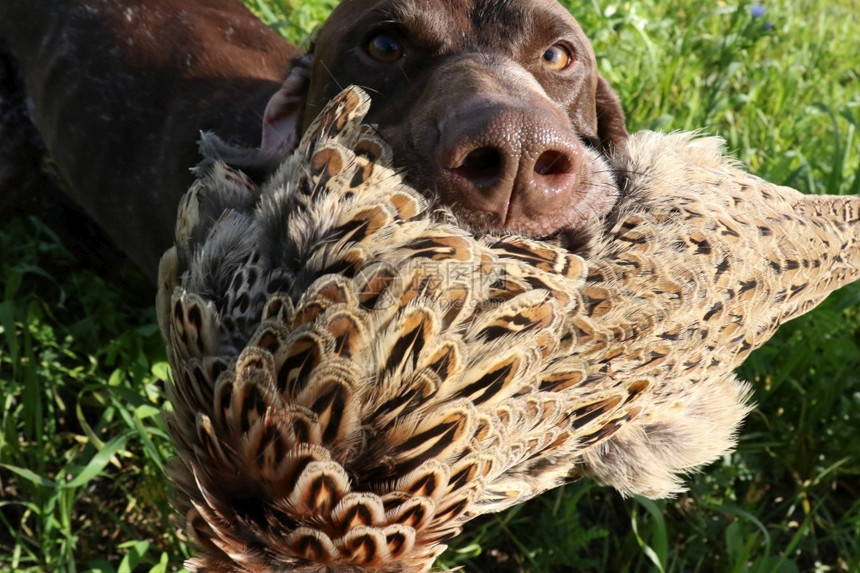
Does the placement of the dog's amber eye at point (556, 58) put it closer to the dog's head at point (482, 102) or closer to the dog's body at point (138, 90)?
the dog's head at point (482, 102)

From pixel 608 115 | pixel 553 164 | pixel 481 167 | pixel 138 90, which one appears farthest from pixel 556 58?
pixel 138 90

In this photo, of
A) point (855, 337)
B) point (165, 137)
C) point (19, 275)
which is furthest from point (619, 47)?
point (19, 275)

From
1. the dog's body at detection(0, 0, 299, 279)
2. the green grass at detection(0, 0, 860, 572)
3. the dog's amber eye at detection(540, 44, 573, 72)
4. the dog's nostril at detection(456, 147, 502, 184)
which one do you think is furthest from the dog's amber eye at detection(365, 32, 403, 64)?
the green grass at detection(0, 0, 860, 572)

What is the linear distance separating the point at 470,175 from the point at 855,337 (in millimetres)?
2454

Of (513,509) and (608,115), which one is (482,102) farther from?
(513,509)

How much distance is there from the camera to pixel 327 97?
2949 mm

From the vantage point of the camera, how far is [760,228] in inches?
91.7

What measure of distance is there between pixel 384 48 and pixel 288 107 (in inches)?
26.8

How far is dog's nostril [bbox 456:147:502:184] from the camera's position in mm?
2023

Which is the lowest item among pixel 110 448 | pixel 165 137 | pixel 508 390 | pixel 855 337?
pixel 855 337

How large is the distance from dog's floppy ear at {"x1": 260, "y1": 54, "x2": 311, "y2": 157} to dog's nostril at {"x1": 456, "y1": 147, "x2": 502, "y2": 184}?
54.1 inches

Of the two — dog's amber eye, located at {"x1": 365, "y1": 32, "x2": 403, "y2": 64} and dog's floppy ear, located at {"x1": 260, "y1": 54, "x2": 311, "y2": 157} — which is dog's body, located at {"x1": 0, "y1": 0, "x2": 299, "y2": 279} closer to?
dog's floppy ear, located at {"x1": 260, "y1": 54, "x2": 311, "y2": 157}

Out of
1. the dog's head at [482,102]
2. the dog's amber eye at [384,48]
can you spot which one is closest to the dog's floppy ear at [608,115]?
the dog's head at [482,102]

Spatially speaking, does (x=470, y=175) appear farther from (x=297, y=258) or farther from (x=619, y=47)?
(x=619, y=47)
